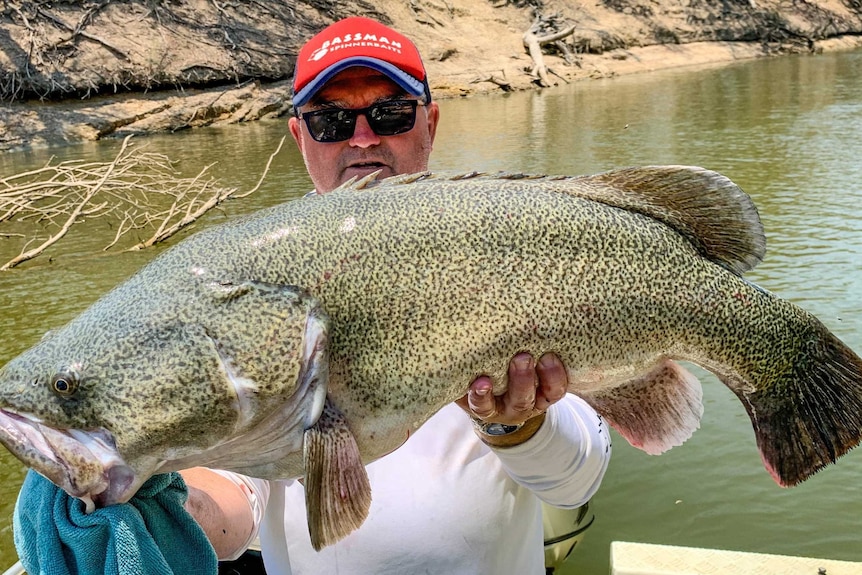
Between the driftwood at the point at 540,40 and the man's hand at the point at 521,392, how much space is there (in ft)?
85.3

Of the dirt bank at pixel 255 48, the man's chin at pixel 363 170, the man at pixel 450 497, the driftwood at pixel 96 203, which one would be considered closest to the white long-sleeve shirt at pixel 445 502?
the man at pixel 450 497

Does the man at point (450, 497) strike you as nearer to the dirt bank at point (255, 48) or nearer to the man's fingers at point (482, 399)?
the man's fingers at point (482, 399)

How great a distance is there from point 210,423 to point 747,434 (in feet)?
14.8

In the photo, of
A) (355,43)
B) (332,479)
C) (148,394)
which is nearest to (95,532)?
(148,394)

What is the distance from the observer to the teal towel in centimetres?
169

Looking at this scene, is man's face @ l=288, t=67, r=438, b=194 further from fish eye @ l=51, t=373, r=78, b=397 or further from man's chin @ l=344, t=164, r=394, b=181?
fish eye @ l=51, t=373, r=78, b=397

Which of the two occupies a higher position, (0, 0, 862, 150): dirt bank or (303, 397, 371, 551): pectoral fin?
(0, 0, 862, 150): dirt bank

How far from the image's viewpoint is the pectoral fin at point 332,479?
1719mm

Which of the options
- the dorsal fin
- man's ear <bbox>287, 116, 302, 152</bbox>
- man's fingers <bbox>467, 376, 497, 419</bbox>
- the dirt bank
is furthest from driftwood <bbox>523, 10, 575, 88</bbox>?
man's fingers <bbox>467, 376, 497, 419</bbox>

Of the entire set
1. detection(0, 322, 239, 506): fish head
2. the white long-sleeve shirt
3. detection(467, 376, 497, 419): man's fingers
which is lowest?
the white long-sleeve shirt

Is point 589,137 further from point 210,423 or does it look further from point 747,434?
point 210,423

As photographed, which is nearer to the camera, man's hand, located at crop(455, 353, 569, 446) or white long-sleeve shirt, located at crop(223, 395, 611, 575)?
man's hand, located at crop(455, 353, 569, 446)

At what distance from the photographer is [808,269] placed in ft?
25.2

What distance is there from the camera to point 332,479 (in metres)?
1.73
